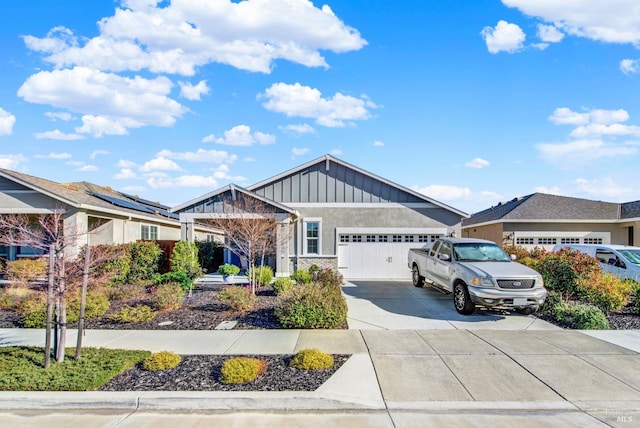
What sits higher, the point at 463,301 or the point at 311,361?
the point at 463,301

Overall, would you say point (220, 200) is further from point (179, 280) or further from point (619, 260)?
point (619, 260)

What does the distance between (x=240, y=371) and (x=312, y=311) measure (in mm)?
3414

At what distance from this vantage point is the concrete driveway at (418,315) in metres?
9.52

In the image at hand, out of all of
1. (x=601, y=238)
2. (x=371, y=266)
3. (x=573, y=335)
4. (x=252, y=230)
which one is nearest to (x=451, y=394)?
(x=573, y=335)

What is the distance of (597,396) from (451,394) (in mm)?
1976

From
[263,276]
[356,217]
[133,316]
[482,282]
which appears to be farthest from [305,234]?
[133,316]

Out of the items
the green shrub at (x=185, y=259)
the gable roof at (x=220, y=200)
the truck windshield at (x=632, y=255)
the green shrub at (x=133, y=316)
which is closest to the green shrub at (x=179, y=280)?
the green shrub at (x=185, y=259)

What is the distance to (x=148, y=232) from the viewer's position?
21.8m

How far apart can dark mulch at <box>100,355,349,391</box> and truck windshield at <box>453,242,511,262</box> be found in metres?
6.17

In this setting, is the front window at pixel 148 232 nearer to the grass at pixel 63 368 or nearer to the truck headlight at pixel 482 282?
the grass at pixel 63 368

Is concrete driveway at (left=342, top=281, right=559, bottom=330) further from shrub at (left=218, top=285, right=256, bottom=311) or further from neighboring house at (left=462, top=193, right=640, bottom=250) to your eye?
neighboring house at (left=462, top=193, right=640, bottom=250)

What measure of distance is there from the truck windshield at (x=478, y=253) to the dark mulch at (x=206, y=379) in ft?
20.2

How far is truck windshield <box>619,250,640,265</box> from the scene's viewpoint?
550 inches

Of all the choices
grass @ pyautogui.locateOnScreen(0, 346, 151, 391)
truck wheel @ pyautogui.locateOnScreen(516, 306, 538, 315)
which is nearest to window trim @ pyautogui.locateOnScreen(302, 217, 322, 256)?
truck wheel @ pyautogui.locateOnScreen(516, 306, 538, 315)
